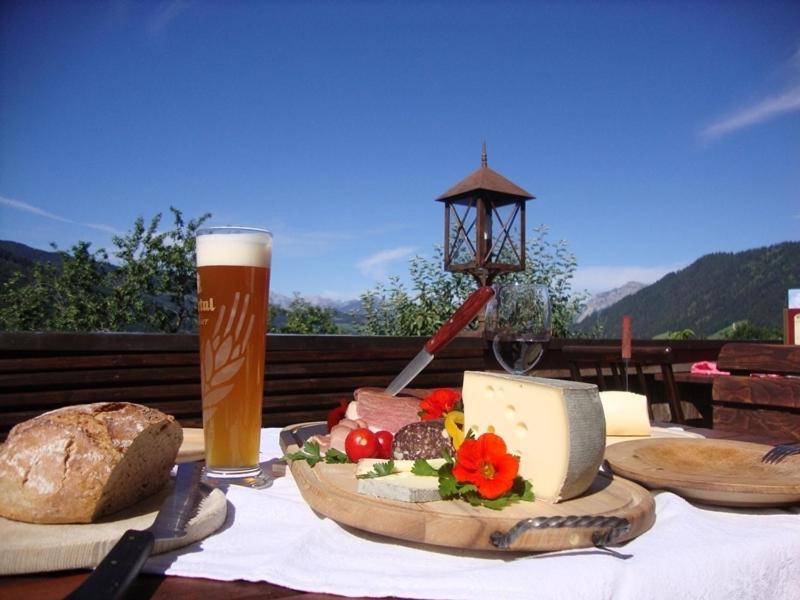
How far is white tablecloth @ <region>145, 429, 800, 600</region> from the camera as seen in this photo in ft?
2.50

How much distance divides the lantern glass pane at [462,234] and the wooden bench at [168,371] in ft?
7.12

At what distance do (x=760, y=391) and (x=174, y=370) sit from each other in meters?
2.45

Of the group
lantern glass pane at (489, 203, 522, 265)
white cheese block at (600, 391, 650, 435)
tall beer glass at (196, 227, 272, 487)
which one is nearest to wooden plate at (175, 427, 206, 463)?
tall beer glass at (196, 227, 272, 487)

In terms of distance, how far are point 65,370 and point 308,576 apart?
7.74ft

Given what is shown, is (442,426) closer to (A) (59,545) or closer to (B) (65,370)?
(A) (59,545)

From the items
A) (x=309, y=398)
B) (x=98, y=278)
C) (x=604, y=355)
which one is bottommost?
(x=309, y=398)

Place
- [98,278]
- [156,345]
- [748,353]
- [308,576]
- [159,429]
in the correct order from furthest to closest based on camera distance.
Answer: [98,278] → [156,345] → [748,353] → [159,429] → [308,576]

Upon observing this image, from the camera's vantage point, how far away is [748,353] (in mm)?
1822

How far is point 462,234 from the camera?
5.82m

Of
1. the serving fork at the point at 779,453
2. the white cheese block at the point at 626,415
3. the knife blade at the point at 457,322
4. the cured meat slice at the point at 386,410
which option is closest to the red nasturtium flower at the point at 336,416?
the cured meat slice at the point at 386,410

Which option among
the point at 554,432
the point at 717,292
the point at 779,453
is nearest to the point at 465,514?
the point at 554,432

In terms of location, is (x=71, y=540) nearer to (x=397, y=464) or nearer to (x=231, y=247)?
(x=397, y=464)

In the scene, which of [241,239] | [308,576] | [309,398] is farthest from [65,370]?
[308,576]

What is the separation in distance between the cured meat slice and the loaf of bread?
2.22 ft
